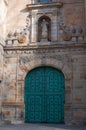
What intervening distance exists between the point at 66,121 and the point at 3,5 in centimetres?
531

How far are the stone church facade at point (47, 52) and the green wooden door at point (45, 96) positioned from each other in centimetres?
22

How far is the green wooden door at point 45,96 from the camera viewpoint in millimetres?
9922

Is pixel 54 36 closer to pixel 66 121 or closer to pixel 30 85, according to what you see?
pixel 30 85

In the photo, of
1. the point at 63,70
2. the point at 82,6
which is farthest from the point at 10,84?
the point at 82,6

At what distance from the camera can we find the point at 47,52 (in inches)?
403

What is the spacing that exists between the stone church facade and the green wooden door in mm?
223

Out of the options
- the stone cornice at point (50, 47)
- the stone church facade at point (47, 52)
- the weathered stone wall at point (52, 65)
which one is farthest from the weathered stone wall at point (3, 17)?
the weathered stone wall at point (52, 65)

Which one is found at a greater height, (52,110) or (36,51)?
(36,51)

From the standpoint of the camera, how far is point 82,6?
34.0ft

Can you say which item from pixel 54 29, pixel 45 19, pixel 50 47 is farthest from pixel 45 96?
pixel 45 19

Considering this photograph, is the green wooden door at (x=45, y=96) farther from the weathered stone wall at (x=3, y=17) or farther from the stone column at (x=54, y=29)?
the weathered stone wall at (x=3, y=17)

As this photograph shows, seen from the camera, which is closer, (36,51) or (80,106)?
(80,106)

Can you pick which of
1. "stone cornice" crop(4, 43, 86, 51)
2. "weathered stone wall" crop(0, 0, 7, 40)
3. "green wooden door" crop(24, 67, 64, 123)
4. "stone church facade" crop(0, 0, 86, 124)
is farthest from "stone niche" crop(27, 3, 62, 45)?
"green wooden door" crop(24, 67, 64, 123)

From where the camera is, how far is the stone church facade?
979 centimetres
